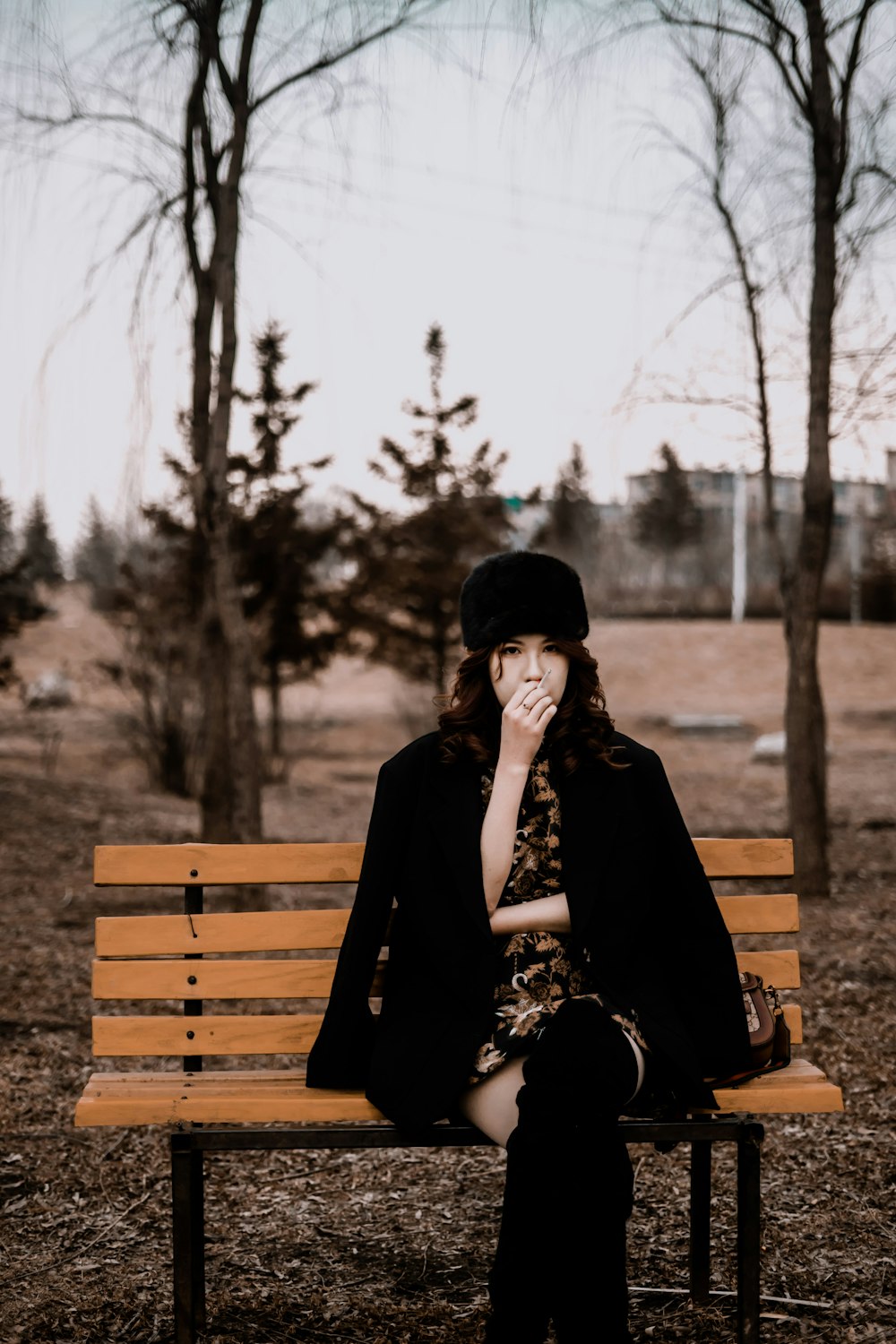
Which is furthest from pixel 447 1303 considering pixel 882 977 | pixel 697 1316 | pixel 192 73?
pixel 192 73

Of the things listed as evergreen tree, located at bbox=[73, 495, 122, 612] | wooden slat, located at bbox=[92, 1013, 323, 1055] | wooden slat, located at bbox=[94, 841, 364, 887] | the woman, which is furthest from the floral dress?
evergreen tree, located at bbox=[73, 495, 122, 612]

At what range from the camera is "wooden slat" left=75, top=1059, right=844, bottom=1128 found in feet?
8.75

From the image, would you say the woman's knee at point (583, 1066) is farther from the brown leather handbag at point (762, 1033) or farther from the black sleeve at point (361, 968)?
the black sleeve at point (361, 968)

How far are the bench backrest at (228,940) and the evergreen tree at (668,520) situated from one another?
50.3m

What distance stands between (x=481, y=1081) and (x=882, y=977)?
403 cm

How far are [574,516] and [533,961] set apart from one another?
49.8 metres

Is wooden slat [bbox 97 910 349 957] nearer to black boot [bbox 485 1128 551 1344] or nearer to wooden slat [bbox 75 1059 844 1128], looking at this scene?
wooden slat [bbox 75 1059 844 1128]

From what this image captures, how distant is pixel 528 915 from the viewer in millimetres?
2723

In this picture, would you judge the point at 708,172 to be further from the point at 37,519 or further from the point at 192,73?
the point at 37,519

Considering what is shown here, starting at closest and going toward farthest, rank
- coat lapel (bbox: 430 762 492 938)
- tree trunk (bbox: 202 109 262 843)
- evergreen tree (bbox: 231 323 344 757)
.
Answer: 1. coat lapel (bbox: 430 762 492 938)
2. tree trunk (bbox: 202 109 262 843)
3. evergreen tree (bbox: 231 323 344 757)

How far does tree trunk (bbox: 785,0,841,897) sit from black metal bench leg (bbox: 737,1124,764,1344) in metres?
5.54

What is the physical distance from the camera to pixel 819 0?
679cm

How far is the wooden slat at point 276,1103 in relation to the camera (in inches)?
105

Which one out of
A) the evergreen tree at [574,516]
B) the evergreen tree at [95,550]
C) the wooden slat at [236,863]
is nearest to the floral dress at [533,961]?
the wooden slat at [236,863]
